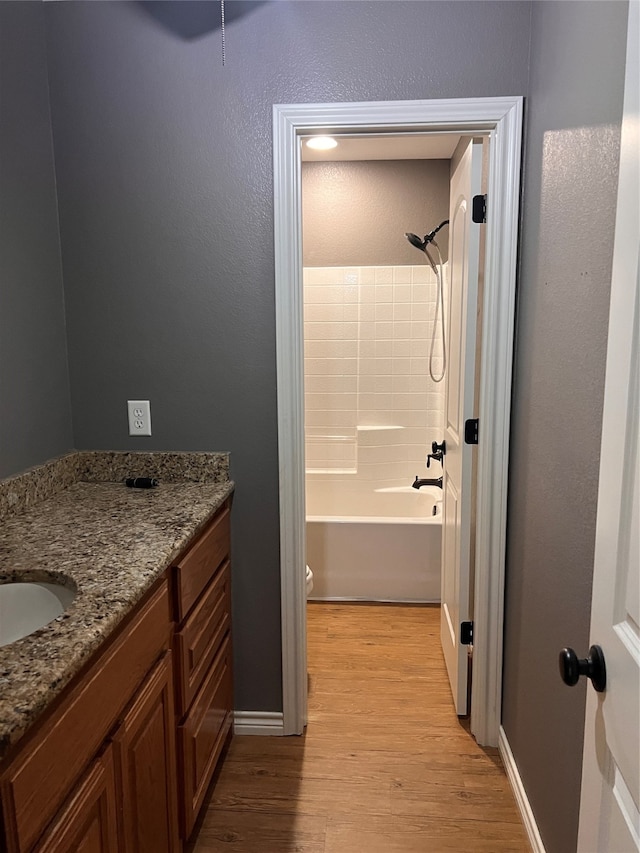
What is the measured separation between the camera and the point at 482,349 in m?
1.91

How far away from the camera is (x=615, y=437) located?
2.65ft

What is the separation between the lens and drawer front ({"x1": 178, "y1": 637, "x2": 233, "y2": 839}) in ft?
4.98

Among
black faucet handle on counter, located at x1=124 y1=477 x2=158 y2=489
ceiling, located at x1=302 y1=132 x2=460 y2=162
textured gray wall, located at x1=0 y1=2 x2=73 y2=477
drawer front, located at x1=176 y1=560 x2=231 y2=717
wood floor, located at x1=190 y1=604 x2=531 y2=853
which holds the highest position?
ceiling, located at x1=302 y1=132 x2=460 y2=162

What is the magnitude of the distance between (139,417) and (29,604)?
0.89 meters

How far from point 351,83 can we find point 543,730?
6.56 feet

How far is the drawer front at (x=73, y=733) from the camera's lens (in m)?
0.77

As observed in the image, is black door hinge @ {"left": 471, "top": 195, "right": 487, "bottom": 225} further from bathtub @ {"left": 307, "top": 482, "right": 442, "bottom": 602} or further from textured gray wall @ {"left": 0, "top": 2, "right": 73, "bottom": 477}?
bathtub @ {"left": 307, "top": 482, "right": 442, "bottom": 602}

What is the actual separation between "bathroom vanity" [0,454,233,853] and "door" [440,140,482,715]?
86 centimetres

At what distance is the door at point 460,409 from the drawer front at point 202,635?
0.86 metres

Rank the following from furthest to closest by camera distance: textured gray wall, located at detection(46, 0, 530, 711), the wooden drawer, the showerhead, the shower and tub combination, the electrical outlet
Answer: the shower and tub combination
the showerhead
the electrical outlet
textured gray wall, located at detection(46, 0, 530, 711)
the wooden drawer

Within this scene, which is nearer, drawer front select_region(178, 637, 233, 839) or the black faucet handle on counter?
drawer front select_region(178, 637, 233, 839)

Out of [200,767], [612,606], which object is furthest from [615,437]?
[200,767]

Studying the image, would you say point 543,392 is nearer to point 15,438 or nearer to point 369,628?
point 15,438

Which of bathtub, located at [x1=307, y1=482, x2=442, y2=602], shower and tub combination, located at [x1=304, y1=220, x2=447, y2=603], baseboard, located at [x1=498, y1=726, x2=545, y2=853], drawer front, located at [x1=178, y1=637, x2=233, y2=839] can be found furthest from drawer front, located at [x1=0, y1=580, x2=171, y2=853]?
shower and tub combination, located at [x1=304, y1=220, x2=447, y2=603]
